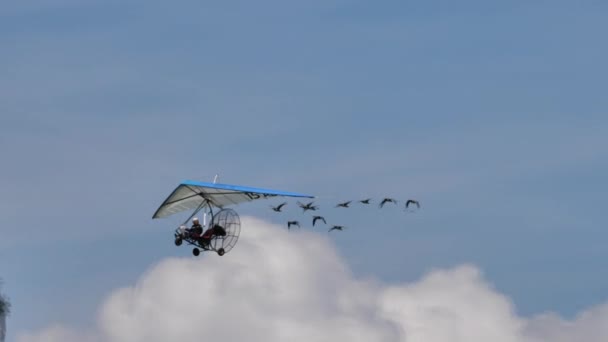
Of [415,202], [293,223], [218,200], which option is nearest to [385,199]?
[415,202]

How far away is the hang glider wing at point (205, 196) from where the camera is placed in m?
149

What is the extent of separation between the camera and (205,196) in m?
154

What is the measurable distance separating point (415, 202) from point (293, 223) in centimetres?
1399

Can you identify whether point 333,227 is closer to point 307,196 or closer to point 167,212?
point 307,196

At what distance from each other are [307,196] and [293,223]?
7628 mm

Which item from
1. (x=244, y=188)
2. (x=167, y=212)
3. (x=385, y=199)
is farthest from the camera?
(x=167, y=212)

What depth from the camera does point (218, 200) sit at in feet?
506

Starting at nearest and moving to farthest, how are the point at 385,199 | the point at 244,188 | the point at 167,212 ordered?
the point at 385,199, the point at 244,188, the point at 167,212

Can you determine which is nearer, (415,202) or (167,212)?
(415,202)

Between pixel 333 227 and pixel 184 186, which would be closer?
pixel 333 227

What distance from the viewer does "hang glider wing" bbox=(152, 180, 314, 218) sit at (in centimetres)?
14938

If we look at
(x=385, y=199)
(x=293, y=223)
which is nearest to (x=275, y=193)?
(x=293, y=223)

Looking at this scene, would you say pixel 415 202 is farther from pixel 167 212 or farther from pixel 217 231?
pixel 167 212

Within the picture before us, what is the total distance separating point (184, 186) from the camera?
15238 cm
